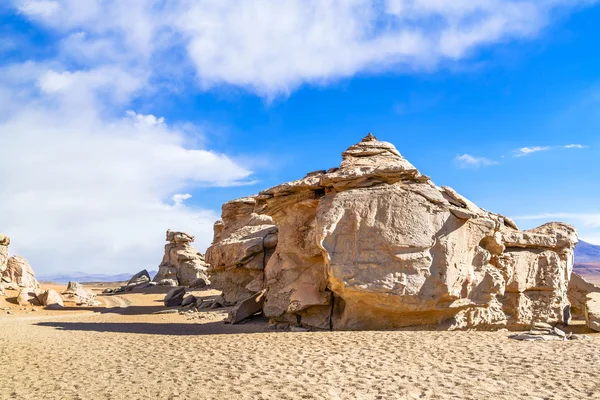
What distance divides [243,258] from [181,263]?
18131 millimetres

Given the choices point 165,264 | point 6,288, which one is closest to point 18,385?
point 6,288

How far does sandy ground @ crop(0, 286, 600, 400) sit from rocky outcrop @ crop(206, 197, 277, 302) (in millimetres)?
10751

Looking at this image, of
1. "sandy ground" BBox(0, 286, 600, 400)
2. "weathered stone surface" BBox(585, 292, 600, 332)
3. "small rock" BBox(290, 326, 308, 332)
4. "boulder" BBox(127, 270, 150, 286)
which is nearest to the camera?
"sandy ground" BBox(0, 286, 600, 400)

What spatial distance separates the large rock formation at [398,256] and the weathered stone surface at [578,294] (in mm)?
5208

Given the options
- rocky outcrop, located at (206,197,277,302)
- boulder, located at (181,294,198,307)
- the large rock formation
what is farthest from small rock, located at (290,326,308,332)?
boulder, located at (181,294,198,307)

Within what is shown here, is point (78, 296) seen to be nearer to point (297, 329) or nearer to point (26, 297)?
point (26, 297)

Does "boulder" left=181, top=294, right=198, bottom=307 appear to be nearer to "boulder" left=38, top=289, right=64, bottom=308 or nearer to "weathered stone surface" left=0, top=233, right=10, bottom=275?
"boulder" left=38, top=289, right=64, bottom=308

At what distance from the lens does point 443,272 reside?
14367 mm

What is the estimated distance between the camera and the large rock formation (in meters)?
14.4

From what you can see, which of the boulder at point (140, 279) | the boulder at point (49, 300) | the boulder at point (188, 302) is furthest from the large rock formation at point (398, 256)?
the boulder at point (140, 279)

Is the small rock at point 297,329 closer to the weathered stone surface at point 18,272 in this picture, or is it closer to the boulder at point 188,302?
the boulder at point 188,302

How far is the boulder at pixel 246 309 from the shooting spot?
61.2 ft

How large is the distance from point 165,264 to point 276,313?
29.9m

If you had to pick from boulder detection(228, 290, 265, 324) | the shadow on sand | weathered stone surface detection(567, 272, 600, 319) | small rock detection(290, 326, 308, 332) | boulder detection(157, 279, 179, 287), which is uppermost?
weathered stone surface detection(567, 272, 600, 319)
